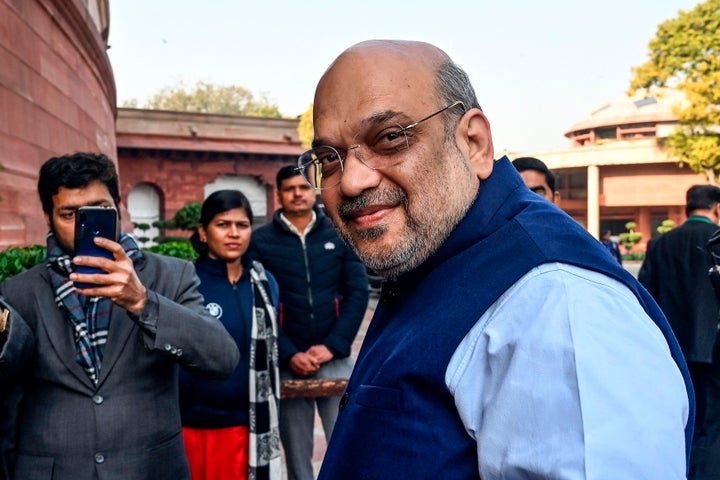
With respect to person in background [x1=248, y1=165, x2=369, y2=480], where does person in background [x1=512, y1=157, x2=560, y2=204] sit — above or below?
above

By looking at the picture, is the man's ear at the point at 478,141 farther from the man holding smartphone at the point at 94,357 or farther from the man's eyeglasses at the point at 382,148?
the man holding smartphone at the point at 94,357

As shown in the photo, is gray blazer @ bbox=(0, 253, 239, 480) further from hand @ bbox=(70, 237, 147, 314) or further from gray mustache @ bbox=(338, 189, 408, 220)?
gray mustache @ bbox=(338, 189, 408, 220)

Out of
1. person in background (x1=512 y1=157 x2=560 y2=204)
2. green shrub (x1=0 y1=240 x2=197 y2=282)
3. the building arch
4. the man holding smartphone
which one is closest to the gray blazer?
the man holding smartphone

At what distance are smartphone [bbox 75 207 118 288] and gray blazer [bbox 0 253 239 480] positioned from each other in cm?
21

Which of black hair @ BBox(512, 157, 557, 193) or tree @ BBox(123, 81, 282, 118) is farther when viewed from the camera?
tree @ BBox(123, 81, 282, 118)

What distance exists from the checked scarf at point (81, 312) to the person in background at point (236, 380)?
1034 millimetres

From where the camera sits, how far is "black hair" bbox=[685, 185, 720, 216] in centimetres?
436

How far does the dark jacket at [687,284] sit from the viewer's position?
157 inches

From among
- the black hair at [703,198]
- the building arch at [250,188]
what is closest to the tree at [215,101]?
the building arch at [250,188]

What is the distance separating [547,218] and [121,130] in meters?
23.4

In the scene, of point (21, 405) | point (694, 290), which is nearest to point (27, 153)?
point (21, 405)

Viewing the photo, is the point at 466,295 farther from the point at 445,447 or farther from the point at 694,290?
A: the point at 694,290

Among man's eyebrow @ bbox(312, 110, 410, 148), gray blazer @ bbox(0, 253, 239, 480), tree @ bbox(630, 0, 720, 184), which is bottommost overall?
gray blazer @ bbox(0, 253, 239, 480)

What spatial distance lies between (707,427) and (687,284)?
2.83 feet
